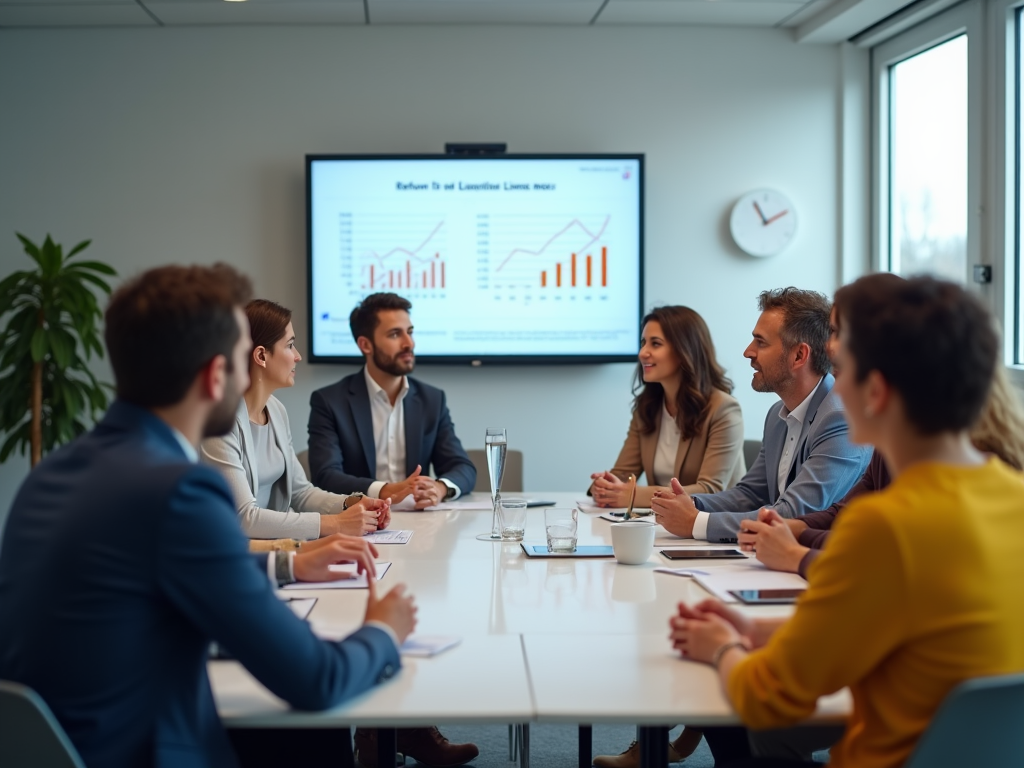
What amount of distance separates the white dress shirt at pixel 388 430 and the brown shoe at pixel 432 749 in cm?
103

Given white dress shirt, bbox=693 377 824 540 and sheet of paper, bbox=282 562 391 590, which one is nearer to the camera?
sheet of paper, bbox=282 562 391 590

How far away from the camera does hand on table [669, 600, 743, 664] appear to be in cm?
154

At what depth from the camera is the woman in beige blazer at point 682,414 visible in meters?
3.55

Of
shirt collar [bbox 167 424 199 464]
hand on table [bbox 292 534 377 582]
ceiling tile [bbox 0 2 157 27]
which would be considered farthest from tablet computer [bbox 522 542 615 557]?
ceiling tile [bbox 0 2 157 27]

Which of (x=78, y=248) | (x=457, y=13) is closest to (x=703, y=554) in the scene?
(x=457, y=13)

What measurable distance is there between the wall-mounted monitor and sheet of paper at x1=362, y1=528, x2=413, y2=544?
2323 mm

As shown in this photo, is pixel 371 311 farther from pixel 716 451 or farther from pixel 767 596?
pixel 767 596

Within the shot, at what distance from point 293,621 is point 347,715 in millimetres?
146

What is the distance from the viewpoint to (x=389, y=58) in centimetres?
503

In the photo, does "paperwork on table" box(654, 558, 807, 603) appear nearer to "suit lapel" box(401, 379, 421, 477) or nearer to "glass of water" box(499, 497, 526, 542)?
"glass of water" box(499, 497, 526, 542)

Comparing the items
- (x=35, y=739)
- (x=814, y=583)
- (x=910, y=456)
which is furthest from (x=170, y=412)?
(x=910, y=456)

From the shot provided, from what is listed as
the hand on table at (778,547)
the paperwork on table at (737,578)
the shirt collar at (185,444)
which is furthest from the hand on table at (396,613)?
the hand on table at (778,547)

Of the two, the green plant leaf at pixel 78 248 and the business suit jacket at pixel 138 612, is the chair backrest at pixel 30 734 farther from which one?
the green plant leaf at pixel 78 248

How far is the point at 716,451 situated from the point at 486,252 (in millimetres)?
1901
